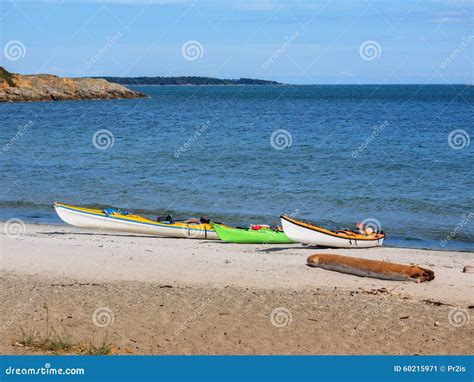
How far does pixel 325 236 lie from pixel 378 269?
4.81 m

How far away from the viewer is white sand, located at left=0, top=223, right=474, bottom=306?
50.3ft

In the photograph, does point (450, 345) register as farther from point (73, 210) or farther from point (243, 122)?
point (243, 122)

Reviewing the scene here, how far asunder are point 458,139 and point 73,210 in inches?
1449

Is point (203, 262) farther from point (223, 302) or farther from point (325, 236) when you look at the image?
point (325, 236)

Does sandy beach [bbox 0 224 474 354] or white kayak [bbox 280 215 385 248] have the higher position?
white kayak [bbox 280 215 385 248]

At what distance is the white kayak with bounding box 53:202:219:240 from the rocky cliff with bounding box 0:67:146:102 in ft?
325

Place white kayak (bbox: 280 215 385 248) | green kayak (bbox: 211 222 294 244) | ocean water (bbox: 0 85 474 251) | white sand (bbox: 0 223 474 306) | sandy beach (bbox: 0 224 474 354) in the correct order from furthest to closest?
ocean water (bbox: 0 85 474 251) < green kayak (bbox: 211 222 294 244) < white kayak (bbox: 280 215 385 248) < white sand (bbox: 0 223 474 306) < sandy beach (bbox: 0 224 474 354)

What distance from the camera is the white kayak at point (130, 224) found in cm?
2208

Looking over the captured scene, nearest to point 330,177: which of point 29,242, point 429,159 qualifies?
point 429,159

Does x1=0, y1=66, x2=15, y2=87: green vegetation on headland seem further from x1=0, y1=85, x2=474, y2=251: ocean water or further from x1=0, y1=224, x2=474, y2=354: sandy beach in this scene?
x1=0, y1=224, x2=474, y2=354: sandy beach

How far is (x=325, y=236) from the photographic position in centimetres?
2073

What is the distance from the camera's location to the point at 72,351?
33.4 ft

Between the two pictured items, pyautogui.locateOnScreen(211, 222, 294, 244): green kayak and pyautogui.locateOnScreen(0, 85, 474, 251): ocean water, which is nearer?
pyautogui.locateOnScreen(211, 222, 294, 244): green kayak

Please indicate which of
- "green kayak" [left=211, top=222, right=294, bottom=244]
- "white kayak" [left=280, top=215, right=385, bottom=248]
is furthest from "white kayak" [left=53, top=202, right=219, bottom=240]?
"white kayak" [left=280, top=215, right=385, bottom=248]
